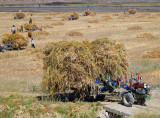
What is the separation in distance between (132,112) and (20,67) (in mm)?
12111

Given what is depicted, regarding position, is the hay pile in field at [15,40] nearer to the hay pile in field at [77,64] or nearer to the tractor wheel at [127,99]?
the hay pile in field at [77,64]

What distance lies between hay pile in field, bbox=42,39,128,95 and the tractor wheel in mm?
988

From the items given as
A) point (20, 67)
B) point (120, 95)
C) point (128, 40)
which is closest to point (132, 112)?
point (120, 95)

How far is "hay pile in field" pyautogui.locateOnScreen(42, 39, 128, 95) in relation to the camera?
11750mm

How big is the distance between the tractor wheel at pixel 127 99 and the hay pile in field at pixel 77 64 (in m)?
0.99

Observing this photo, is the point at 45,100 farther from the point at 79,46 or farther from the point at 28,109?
the point at 79,46

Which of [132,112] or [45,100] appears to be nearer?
[132,112]

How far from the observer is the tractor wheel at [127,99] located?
11.7m

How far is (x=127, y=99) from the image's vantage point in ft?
39.0

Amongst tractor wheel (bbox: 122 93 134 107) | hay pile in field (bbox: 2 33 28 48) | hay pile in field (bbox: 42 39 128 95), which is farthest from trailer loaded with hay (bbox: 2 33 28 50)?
tractor wheel (bbox: 122 93 134 107)

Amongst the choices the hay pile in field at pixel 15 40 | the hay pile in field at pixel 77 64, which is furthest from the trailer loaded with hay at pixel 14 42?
the hay pile in field at pixel 77 64

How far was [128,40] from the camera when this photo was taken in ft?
111

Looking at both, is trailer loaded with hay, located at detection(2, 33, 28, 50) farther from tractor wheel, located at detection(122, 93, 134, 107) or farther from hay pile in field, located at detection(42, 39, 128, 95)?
tractor wheel, located at detection(122, 93, 134, 107)

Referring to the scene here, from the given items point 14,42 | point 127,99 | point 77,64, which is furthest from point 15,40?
point 127,99
